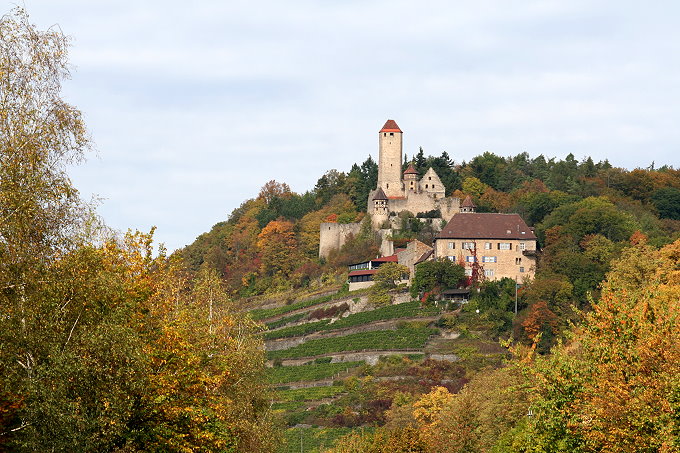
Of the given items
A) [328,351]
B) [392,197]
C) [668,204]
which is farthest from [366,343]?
[668,204]

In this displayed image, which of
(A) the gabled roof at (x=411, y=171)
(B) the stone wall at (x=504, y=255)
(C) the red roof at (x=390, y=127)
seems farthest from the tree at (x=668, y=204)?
(C) the red roof at (x=390, y=127)

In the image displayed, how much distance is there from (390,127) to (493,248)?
26223mm

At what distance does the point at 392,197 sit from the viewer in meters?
118

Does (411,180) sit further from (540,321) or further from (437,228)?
(540,321)

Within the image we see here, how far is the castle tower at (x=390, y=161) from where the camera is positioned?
392 feet

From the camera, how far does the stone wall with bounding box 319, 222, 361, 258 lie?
11688cm

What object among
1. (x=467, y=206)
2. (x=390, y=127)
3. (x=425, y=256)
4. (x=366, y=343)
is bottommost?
(x=366, y=343)

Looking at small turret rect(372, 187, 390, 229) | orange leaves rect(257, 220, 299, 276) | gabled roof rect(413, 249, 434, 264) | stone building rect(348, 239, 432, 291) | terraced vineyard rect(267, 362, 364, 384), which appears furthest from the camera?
orange leaves rect(257, 220, 299, 276)

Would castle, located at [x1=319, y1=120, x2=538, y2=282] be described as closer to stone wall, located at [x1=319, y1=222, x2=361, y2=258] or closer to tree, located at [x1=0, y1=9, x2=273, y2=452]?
stone wall, located at [x1=319, y1=222, x2=361, y2=258]

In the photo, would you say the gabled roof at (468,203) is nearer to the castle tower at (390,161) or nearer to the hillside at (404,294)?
the hillside at (404,294)

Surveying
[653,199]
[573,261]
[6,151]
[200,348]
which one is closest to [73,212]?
[6,151]

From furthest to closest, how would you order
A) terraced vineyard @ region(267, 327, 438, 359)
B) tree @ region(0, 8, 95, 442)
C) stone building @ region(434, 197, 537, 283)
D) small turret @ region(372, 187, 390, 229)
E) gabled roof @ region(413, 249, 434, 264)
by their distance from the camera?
small turret @ region(372, 187, 390, 229) < gabled roof @ region(413, 249, 434, 264) < stone building @ region(434, 197, 537, 283) < terraced vineyard @ region(267, 327, 438, 359) < tree @ region(0, 8, 95, 442)

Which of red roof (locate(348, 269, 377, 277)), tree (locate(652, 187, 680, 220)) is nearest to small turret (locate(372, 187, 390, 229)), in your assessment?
red roof (locate(348, 269, 377, 277))

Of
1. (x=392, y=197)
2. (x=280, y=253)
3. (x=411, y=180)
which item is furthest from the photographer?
(x=411, y=180)
